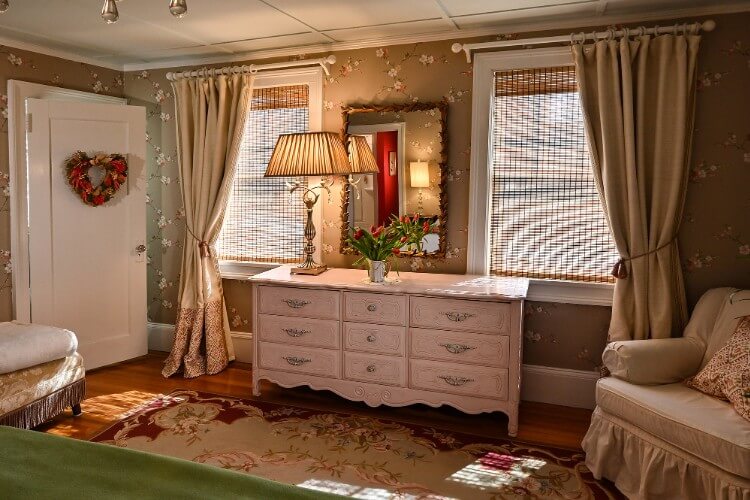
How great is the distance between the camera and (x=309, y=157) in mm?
3463

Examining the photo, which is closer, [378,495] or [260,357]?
[378,495]

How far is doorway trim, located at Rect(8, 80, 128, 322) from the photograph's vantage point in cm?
382

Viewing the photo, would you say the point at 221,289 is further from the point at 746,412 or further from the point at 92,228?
the point at 746,412

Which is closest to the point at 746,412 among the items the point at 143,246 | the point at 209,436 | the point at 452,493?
the point at 452,493

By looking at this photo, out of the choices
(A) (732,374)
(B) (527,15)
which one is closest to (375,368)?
(A) (732,374)

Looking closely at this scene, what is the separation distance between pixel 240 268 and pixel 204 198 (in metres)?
0.59

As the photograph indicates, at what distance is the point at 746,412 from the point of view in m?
2.21

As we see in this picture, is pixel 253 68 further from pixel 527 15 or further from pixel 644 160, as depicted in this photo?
pixel 644 160

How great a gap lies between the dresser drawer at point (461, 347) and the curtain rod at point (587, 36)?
5.62 ft

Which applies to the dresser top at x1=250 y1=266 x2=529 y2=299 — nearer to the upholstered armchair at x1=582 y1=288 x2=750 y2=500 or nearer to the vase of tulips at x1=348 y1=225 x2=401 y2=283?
the vase of tulips at x1=348 y1=225 x2=401 y2=283

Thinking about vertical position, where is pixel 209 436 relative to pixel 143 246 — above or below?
below

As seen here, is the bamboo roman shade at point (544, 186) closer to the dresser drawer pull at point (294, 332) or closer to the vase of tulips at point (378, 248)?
the vase of tulips at point (378, 248)

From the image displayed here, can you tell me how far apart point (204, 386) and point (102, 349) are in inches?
37.5

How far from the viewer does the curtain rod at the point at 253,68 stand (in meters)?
3.88
